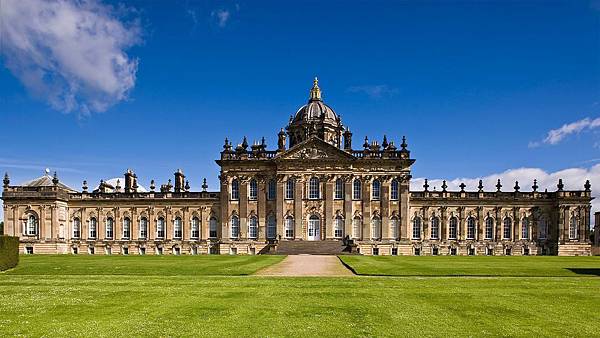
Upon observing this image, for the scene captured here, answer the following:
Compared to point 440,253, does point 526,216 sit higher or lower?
higher

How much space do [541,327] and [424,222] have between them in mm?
42186

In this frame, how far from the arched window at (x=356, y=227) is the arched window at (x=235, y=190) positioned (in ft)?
44.2

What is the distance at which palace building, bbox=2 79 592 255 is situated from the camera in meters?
51.0

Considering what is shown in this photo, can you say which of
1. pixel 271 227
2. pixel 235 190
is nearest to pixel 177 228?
pixel 235 190

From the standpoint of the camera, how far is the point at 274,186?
5203 cm

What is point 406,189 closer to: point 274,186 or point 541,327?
point 274,186

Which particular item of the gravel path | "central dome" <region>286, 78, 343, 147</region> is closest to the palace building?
"central dome" <region>286, 78, 343, 147</region>

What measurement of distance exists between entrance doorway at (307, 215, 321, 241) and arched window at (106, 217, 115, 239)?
77.1 feet

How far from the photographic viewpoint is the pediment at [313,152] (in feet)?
167

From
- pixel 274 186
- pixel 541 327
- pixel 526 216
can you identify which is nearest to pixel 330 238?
pixel 274 186

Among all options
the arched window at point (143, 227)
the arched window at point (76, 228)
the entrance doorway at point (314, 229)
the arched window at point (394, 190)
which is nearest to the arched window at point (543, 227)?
the arched window at point (394, 190)

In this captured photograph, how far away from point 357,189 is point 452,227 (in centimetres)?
1216

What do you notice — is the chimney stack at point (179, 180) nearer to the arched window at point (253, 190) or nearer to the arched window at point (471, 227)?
the arched window at point (253, 190)

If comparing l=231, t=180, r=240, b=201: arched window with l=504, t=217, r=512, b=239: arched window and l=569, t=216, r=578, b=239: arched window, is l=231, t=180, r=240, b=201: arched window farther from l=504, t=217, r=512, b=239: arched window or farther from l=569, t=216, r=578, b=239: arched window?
l=569, t=216, r=578, b=239: arched window
